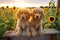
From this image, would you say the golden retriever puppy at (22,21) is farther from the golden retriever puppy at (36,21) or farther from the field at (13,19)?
the field at (13,19)


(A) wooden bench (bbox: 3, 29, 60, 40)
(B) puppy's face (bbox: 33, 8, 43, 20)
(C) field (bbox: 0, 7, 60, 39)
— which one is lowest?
(A) wooden bench (bbox: 3, 29, 60, 40)

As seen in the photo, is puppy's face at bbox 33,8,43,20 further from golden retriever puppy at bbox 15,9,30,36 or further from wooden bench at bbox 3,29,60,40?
wooden bench at bbox 3,29,60,40

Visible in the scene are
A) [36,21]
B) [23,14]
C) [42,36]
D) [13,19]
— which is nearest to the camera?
[23,14]

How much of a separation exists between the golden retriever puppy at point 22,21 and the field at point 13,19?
0.59 feet

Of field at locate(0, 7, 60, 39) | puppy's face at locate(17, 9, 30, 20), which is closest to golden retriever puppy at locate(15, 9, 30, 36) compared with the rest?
puppy's face at locate(17, 9, 30, 20)

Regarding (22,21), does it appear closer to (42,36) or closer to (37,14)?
(37,14)

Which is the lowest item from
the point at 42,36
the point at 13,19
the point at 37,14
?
the point at 42,36

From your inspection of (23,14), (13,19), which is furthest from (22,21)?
(13,19)

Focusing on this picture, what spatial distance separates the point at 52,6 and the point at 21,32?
1.85 feet

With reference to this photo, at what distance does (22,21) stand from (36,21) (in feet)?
0.47

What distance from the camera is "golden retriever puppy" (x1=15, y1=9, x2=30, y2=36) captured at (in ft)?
4.50

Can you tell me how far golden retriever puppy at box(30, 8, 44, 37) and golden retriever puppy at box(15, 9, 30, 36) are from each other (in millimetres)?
51

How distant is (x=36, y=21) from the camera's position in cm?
146

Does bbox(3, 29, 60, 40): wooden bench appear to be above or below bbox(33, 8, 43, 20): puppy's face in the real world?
below
